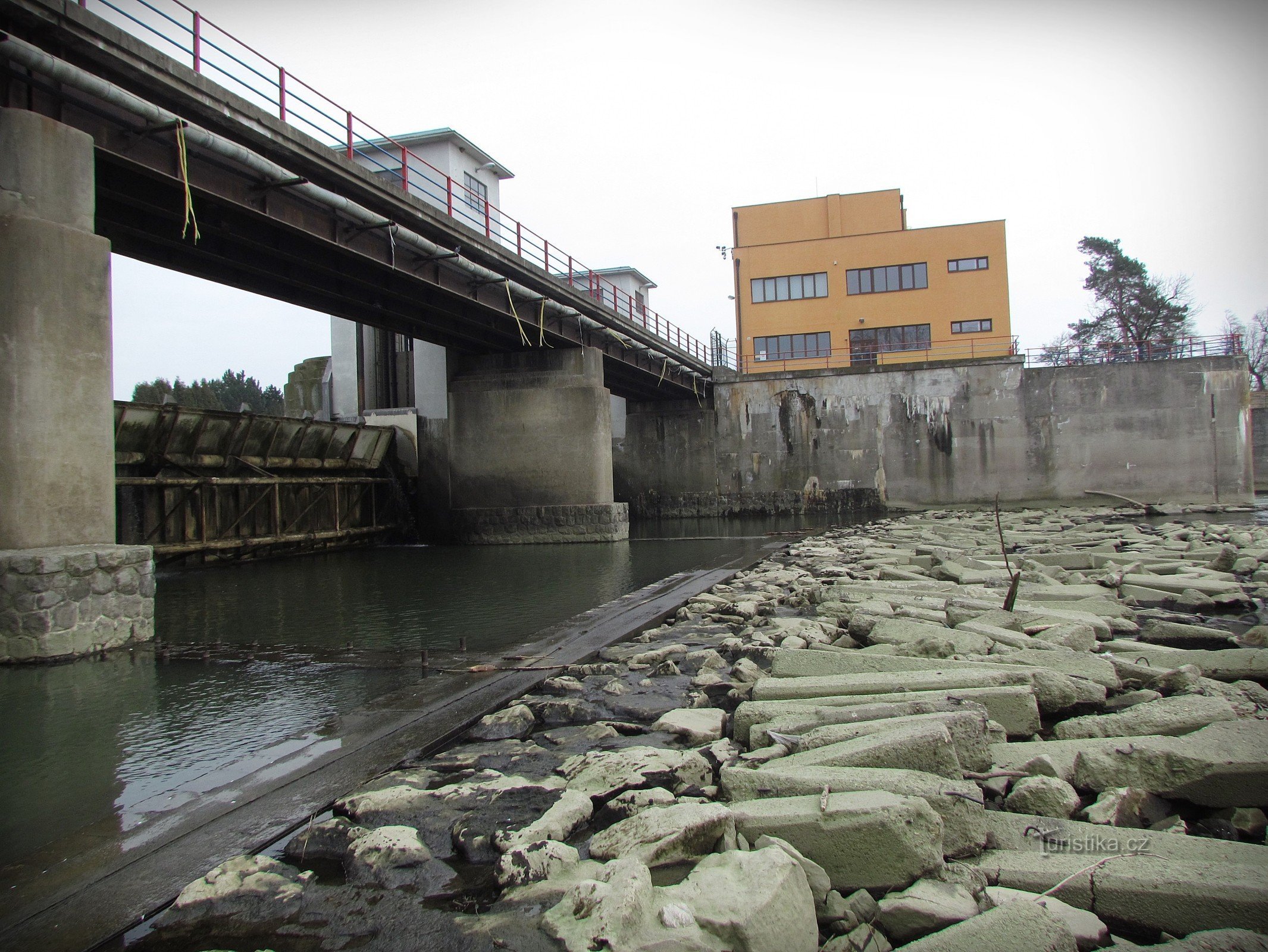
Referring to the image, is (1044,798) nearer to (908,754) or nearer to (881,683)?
(908,754)

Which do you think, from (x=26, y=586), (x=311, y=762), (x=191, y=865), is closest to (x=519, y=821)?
(x=191, y=865)

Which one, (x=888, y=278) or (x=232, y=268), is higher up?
(x=888, y=278)

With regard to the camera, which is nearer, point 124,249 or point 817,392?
point 124,249

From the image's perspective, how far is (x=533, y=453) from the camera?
21625mm

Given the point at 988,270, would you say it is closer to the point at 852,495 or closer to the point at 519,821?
the point at 852,495

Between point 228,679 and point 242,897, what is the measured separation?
13.7 ft

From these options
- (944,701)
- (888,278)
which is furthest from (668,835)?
(888,278)

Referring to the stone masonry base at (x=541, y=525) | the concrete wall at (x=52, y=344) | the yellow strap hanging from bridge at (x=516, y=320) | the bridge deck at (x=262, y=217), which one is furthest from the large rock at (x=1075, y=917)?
the stone masonry base at (x=541, y=525)

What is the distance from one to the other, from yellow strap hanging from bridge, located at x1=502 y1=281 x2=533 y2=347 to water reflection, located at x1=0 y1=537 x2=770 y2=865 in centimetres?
668

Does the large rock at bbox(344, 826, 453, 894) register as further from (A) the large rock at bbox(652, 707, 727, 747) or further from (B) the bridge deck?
(B) the bridge deck

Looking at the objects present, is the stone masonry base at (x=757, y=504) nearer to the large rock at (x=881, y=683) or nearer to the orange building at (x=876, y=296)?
the orange building at (x=876, y=296)

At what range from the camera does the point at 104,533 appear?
25.5 ft

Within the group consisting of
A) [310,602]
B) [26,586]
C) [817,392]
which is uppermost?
[817,392]

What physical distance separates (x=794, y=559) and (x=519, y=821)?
9.82 meters
